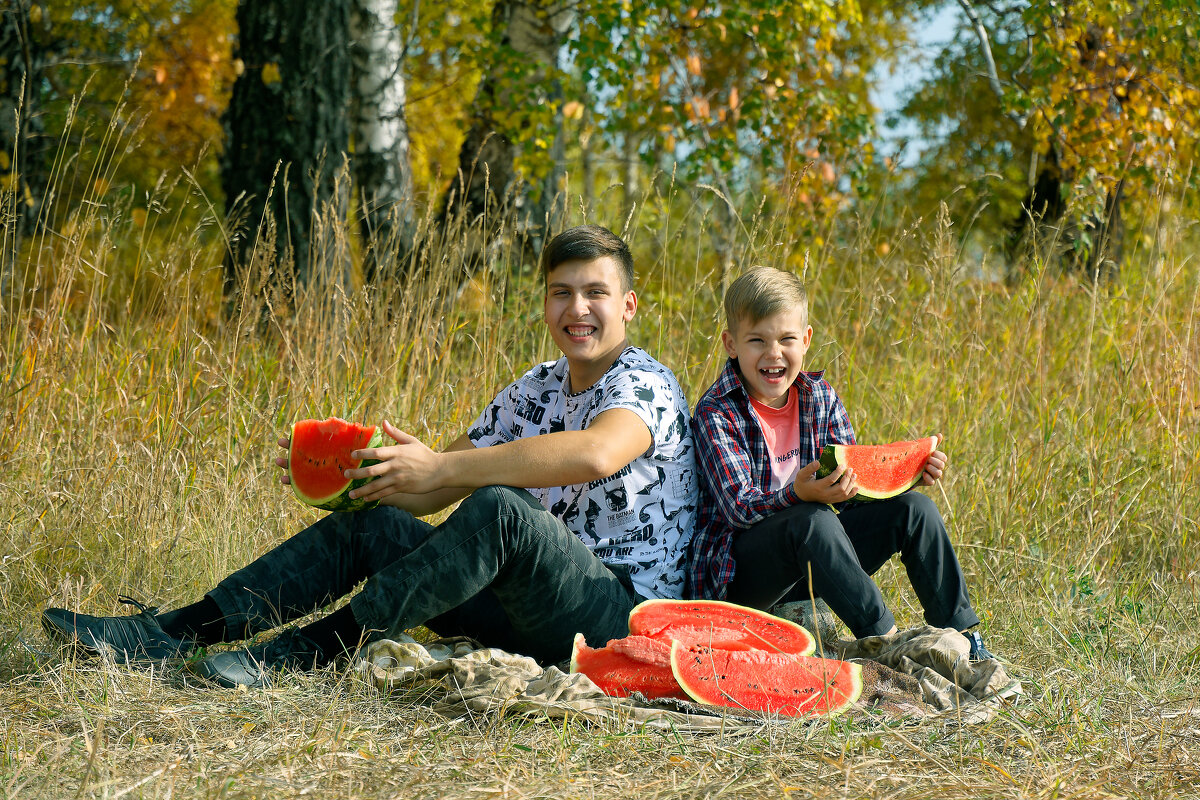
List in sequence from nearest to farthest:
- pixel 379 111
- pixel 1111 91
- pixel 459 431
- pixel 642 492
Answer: pixel 642 492, pixel 459 431, pixel 379 111, pixel 1111 91

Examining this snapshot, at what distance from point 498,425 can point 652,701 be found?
1.06 metres

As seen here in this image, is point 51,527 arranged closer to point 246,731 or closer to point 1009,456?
point 246,731

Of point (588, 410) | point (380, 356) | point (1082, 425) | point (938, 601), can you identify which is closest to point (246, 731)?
point (588, 410)

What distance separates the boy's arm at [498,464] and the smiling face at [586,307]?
1.26ft

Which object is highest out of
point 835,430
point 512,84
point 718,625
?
point 512,84

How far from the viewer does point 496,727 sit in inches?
96.0

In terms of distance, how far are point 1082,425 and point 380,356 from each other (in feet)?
9.86

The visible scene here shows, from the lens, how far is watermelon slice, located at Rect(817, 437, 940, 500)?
277 cm

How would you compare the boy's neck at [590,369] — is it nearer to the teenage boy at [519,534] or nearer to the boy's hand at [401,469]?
the teenage boy at [519,534]

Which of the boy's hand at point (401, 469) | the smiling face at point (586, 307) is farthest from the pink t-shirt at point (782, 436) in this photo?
the boy's hand at point (401, 469)

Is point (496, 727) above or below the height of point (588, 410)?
below

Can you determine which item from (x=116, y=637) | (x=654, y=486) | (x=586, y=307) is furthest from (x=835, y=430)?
(x=116, y=637)

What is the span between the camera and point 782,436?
124 inches

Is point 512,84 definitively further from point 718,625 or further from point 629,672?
point 629,672
